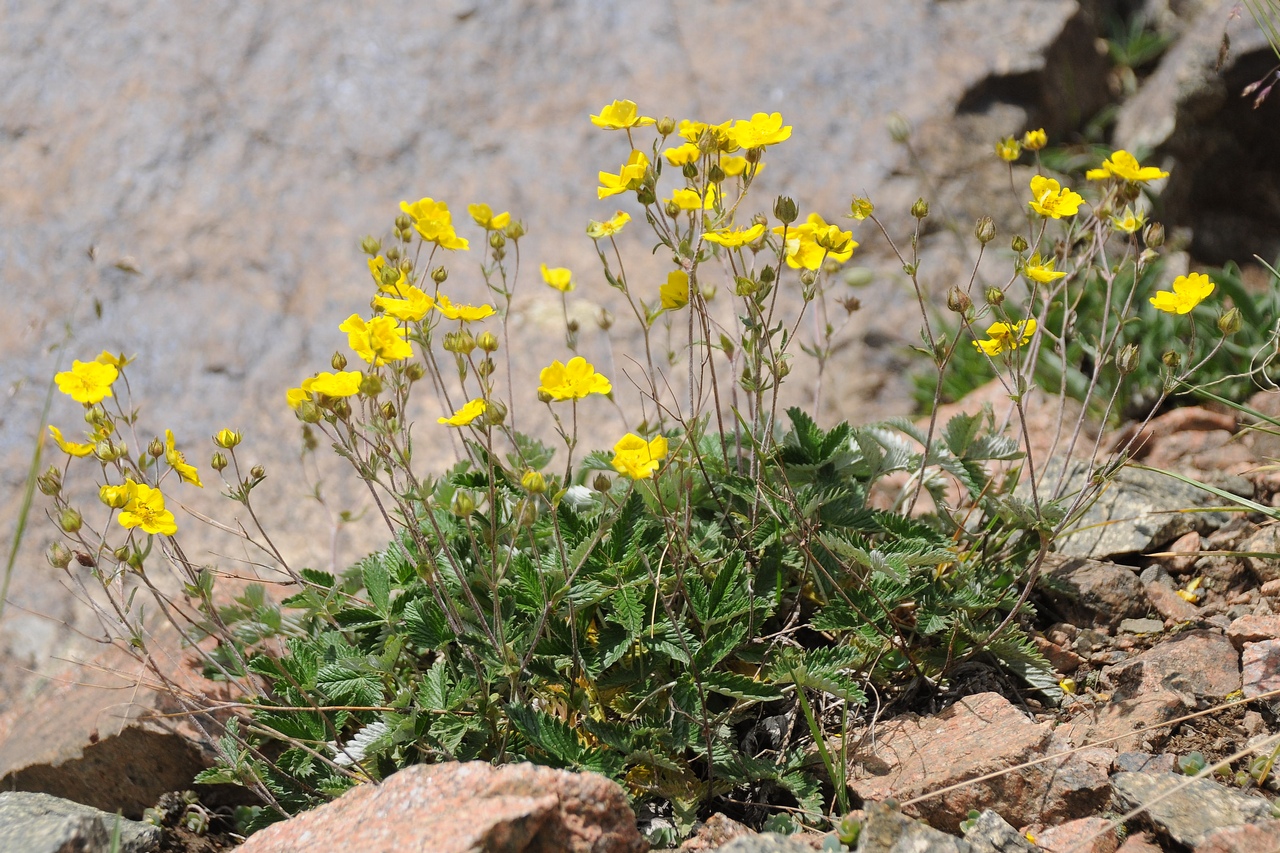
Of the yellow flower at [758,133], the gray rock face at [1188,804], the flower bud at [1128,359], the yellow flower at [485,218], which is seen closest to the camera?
the gray rock face at [1188,804]

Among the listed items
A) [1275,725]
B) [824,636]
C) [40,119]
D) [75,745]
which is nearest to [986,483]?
[824,636]

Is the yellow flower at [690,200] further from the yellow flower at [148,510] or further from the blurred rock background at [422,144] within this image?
the blurred rock background at [422,144]

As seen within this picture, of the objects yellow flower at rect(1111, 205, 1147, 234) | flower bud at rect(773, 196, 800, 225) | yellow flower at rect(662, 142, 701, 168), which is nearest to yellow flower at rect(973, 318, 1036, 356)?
yellow flower at rect(1111, 205, 1147, 234)

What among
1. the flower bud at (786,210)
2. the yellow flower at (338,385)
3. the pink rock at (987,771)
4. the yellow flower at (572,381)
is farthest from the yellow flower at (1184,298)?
the yellow flower at (338,385)

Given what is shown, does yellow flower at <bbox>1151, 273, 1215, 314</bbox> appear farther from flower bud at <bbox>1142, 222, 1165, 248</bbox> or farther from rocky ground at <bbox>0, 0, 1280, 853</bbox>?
rocky ground at <bbox>0, 0, 1280, 853</bbox>

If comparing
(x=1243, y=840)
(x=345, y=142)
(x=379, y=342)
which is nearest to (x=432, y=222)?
(x=379, y=342)

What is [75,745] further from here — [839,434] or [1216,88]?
[1216,88]
